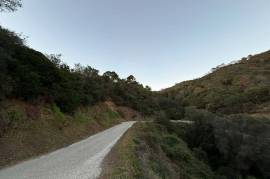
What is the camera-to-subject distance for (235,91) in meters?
69.4

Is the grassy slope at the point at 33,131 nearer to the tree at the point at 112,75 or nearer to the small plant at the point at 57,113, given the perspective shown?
the small plant at the point at 57,113

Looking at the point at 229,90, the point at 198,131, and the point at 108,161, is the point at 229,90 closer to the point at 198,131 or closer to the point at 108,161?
the point at 198,131

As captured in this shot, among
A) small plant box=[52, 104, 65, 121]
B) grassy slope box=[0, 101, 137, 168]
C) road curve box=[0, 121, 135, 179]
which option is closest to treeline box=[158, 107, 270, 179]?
grassy slope box=[0, 101, 137, 168]

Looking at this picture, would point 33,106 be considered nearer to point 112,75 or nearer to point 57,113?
point 57,113

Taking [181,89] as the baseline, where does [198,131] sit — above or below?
below

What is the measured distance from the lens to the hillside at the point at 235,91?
60381mm

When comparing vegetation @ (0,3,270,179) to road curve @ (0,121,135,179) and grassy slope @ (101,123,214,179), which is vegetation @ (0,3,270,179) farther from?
road curve @ (0,121,135,179)

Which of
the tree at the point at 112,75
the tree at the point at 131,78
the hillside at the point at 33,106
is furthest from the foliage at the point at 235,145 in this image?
the tree at the point at 131,78

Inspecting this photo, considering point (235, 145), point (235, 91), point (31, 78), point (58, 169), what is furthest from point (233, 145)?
point (235, 91)

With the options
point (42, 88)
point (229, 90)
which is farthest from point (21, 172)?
point (229, 90)

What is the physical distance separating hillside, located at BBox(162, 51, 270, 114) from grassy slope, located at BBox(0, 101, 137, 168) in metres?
41.5

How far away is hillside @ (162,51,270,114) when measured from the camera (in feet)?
198

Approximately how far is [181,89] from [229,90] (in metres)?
27.0

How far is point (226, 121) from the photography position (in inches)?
1182
